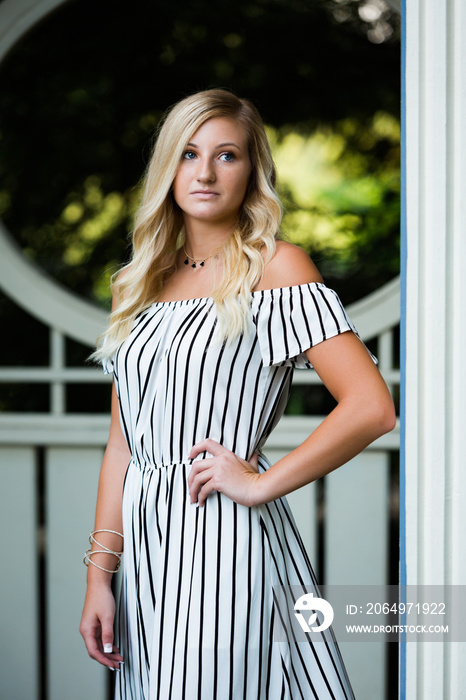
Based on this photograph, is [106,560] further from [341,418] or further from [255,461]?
[341,418]

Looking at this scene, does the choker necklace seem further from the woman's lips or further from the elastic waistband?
the elastic waistband

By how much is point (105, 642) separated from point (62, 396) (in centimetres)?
129

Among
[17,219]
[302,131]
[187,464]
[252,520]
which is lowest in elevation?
[252,520]

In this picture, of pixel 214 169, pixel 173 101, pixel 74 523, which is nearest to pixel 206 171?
pixel 214 169

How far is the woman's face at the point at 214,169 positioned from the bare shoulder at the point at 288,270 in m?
0.16

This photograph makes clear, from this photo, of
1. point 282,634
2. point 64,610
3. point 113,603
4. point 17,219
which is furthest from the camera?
point 17,219

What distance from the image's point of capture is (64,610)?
8.60 feet

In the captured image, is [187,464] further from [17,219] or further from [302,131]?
[302,131]

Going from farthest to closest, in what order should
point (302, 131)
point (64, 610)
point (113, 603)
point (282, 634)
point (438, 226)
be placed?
1. point (302, 131)
2. point (64, 610)
3. point (113, 603)
4. point (282, 634)
5. point (438, 226)

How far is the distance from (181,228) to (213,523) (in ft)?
2.26

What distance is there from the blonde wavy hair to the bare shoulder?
0.02 m

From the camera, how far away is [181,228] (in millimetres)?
1647

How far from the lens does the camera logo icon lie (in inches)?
53.9

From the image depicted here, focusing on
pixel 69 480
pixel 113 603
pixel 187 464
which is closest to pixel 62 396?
pixel 69 480
